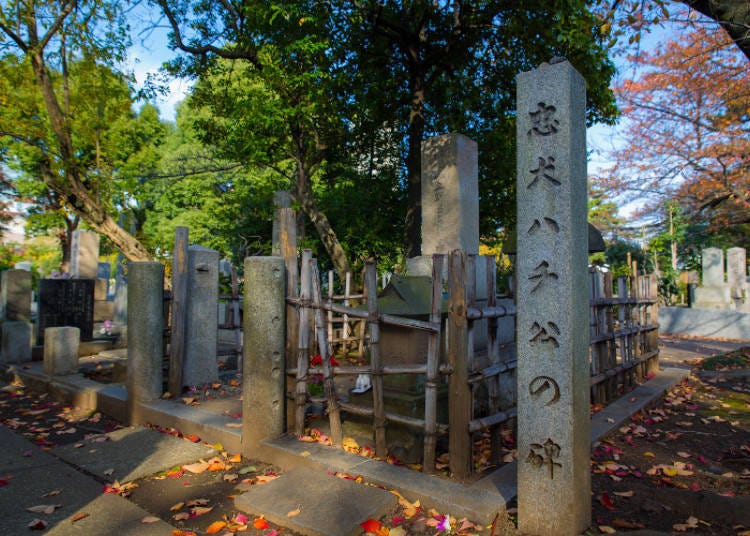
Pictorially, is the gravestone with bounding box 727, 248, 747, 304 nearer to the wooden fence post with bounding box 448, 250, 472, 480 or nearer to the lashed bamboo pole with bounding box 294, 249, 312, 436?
the wooden fence post with bounding box 448, 250, 472, 480

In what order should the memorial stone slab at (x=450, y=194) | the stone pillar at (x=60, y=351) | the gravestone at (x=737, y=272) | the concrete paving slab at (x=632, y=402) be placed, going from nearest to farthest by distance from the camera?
the concrete paving slab at (x=632, y=402)
the stone pillar at (x=60, y=351)
the memorial stone slab at (x=450, y=194)
the gravestone at (x=737, y=272)

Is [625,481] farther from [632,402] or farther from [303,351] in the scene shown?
[303,351]

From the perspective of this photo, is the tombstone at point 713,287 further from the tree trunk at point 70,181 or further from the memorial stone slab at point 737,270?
the tree trunk at point 70,181

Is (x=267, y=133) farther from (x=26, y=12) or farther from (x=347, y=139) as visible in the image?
(x=26, y=12)

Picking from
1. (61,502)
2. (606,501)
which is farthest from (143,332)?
(606,501)

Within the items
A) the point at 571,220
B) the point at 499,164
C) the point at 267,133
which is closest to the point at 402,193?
the point at 499,164

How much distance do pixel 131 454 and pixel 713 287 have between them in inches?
721

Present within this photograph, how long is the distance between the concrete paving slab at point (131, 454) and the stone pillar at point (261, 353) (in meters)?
0.57

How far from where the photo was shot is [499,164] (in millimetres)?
12109

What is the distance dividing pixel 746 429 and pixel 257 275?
5484 mm

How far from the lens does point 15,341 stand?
321 inches

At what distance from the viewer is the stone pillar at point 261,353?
4.16 meters

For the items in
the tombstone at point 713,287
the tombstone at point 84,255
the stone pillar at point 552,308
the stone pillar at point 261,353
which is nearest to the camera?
the stone pillar at point 552,308

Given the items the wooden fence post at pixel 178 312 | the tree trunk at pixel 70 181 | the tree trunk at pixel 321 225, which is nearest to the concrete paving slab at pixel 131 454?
the wooden fence post at pixel 178 312
